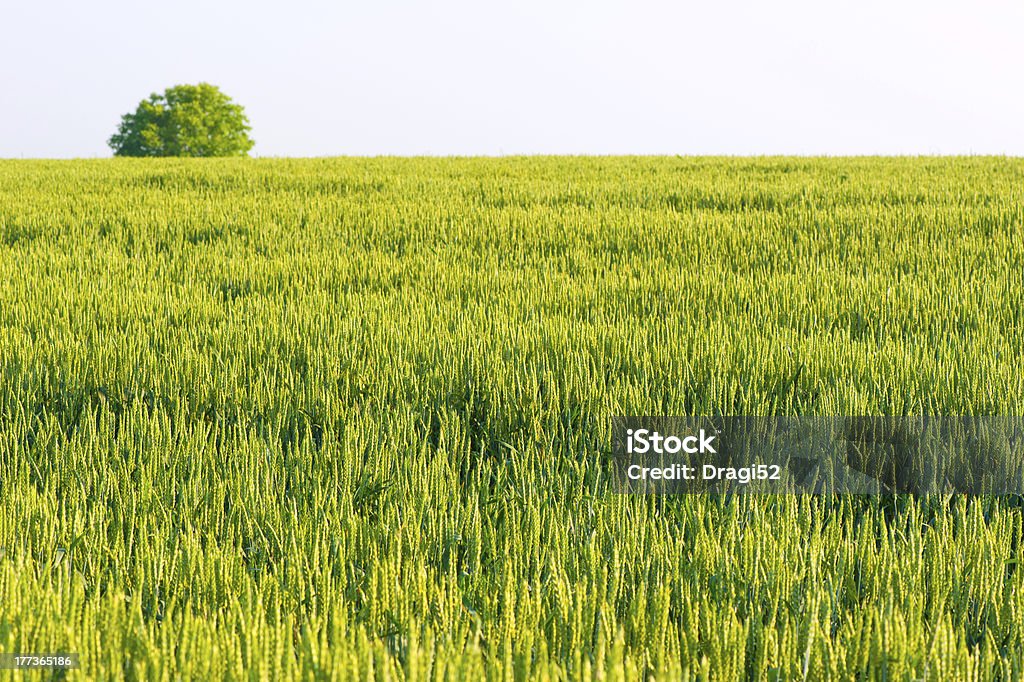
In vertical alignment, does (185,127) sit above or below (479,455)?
above

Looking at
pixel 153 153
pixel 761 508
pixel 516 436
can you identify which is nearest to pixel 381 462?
pixel 516 436

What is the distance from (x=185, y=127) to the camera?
3803cm

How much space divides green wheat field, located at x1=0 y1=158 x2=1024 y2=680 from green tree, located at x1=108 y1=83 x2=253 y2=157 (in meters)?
33.8

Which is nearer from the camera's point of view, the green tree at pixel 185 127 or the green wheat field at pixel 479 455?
the green wheat field at pixel 479 455

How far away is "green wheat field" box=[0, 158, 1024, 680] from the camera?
1.41m

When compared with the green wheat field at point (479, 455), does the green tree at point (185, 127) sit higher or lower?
higher

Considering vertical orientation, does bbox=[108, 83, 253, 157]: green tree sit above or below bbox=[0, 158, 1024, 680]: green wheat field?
above

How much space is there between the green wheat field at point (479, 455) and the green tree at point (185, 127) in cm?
3384

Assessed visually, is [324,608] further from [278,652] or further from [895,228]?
[895,228]

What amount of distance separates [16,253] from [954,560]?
6423mm

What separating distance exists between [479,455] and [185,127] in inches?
1560

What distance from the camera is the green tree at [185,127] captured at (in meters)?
37.6

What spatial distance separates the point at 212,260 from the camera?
18.9 feet

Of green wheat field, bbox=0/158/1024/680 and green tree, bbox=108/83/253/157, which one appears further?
green tree, bbox=108/83/253/157
